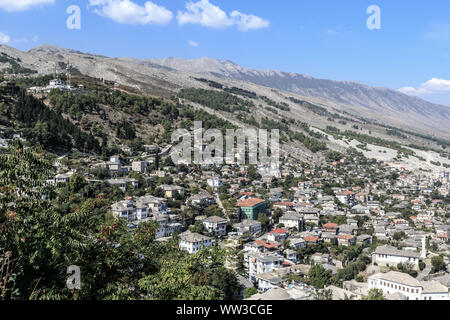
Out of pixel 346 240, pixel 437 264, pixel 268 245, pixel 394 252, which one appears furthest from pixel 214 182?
pixel 437 264

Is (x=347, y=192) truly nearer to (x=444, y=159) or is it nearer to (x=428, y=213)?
(x=428, y=213)

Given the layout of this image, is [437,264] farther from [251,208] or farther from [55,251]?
[55,251]

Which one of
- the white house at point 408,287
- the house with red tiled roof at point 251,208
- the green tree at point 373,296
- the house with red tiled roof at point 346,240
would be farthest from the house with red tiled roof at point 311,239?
the green tree at point 373,296

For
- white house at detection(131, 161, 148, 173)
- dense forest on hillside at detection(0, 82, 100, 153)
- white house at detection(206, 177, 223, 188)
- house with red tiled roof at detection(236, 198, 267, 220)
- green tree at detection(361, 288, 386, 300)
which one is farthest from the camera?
white house at detection(206, 177, 223, 188)

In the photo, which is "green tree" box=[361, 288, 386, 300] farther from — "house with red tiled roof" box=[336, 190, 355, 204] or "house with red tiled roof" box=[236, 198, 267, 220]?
"house with red tiled roof" box=[336, 190, 355, 204]

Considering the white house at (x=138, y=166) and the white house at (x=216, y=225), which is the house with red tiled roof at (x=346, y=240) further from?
the white house at (x=138, y=166)

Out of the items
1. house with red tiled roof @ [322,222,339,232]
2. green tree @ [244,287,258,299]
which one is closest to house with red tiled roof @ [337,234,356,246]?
house with red tiled roof @ [322,222,339,232]
